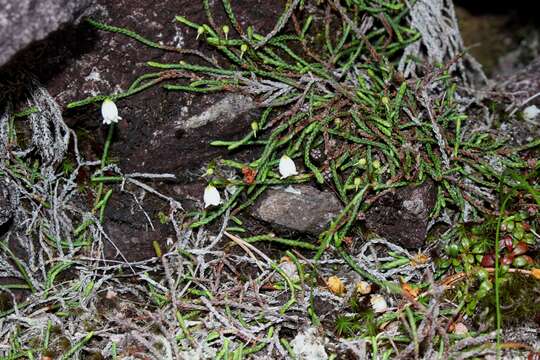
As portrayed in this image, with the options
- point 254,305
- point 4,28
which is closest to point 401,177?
point 254,305

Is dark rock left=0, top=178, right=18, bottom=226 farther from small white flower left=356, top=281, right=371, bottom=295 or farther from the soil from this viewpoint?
small white flower left=356, top=281, right=371, bottom=295

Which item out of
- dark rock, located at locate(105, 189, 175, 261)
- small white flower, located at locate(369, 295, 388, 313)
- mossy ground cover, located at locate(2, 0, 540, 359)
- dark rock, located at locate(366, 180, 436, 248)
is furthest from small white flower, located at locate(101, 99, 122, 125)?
small white flower, located at locate(369, 295, 388, 313)

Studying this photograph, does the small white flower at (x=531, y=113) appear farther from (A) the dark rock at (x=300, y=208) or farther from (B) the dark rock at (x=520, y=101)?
(A) the dark rock at (x=300, y=208)

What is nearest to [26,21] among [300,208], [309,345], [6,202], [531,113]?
[6,202]

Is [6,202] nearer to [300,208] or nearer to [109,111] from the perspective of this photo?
[109,111]

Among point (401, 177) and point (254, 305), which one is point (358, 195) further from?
point (254, 305)

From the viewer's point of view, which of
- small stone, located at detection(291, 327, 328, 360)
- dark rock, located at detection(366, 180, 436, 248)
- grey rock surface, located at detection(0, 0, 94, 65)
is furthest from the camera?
dark rock, located at detection(366, 180, 436, 248)
